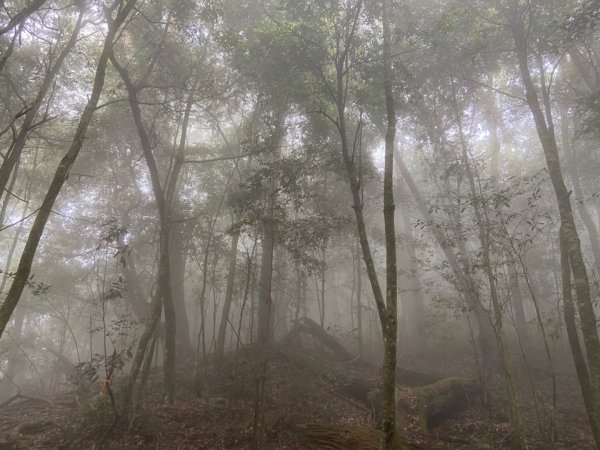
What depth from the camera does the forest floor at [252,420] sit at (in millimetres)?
7996

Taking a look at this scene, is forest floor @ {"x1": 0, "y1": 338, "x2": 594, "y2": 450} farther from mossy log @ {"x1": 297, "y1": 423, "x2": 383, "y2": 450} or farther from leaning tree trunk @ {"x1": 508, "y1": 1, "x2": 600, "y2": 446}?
leaning tree trunk @ {"x1": 508, "y1": 1, "x2": 600, "y2": 446}

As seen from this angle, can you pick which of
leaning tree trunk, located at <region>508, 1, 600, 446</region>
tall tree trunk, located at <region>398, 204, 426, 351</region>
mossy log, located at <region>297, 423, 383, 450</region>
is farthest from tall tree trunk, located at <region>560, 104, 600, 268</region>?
mossy log, located at <region>297, 423, 383, 450</region>

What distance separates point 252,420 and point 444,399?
4.98 m

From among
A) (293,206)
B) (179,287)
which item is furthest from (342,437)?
(179,287)

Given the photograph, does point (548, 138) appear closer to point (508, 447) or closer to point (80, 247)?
point (508, 447)

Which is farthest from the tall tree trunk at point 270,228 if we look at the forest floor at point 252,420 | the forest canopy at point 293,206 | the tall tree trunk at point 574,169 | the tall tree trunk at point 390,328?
the tall tree trunk at point 574,169

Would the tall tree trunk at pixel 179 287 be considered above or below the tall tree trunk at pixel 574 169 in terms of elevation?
below

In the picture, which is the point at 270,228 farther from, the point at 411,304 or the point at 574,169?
the point at 574,169

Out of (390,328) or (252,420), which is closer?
(390,328)

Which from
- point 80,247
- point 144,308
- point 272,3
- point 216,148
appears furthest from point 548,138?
point 80,247

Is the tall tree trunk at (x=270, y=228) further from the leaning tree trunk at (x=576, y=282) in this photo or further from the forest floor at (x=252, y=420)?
the leaning tree trunk at (x=576, y=282)

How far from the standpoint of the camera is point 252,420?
29.8 ft

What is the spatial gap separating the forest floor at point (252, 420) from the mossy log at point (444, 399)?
14cm

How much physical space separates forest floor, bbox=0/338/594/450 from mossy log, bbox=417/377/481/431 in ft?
0.47
